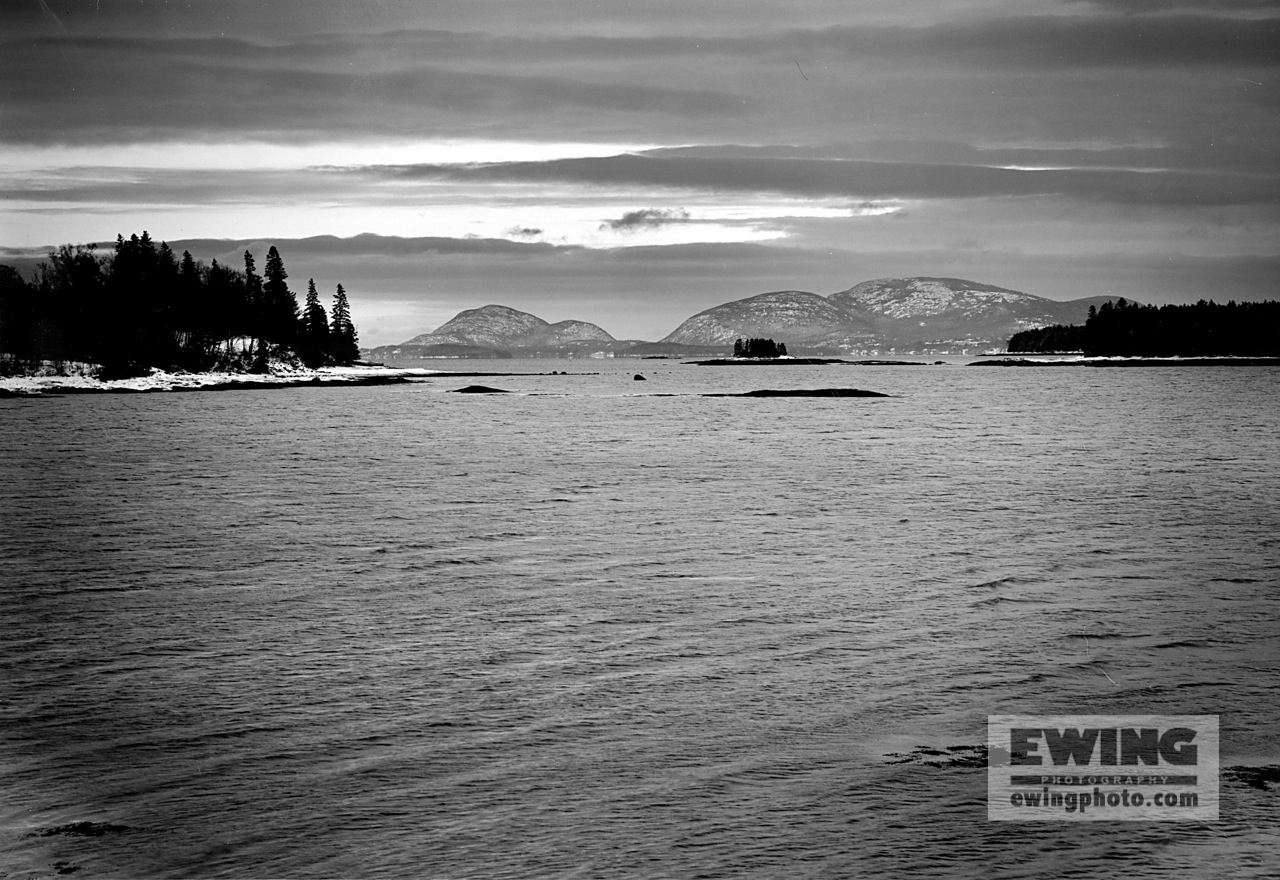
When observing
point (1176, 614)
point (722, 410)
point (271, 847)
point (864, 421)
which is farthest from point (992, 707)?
point (722, 410)

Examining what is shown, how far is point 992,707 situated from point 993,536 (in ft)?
53.6

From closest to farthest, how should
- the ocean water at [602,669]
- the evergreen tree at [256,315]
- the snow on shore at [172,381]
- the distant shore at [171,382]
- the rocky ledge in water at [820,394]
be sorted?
the ocean water at [602,669]
the rocky ledge in water at [820,394]
the distant shore at [171,382]
the snow on shore at [172,381]
the evergreen tree at [256,315]

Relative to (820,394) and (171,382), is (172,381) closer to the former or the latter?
(171,382)

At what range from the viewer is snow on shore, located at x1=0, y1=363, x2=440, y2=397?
5290 inches

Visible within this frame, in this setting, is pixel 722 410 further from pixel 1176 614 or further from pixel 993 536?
pixel 1176 614

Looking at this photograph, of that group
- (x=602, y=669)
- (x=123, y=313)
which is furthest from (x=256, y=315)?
(x=602, y=669)

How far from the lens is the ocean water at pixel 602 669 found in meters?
9.80

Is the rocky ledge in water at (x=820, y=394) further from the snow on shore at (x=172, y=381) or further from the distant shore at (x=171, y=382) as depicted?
the snow on shore at (x=172, y=381)

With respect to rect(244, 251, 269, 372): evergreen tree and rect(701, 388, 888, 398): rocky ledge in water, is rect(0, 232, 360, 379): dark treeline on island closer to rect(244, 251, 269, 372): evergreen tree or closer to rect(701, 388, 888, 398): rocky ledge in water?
rect(244, 251, 269, 372): evergreen tree

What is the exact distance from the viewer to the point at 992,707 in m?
13.8

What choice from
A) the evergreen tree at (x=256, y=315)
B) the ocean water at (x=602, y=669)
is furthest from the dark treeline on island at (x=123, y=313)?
the ocean water at (x=602, y=669)

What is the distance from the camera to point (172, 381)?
505 feet

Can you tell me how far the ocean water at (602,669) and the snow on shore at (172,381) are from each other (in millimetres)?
106156

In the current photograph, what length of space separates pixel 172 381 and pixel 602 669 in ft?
501
